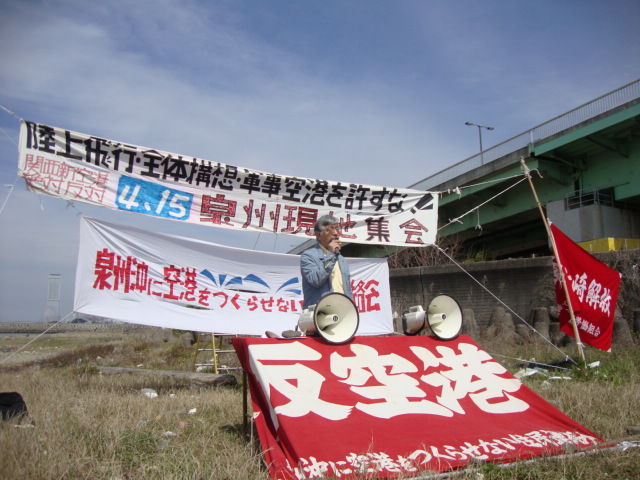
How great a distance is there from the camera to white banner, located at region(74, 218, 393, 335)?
227 inches

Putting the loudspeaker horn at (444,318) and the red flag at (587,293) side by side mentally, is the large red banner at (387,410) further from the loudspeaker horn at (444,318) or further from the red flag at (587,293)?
the red flag at (587,293)

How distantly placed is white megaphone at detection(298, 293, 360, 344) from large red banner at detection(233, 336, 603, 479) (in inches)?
3.9

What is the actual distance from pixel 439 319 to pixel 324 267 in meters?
1.18

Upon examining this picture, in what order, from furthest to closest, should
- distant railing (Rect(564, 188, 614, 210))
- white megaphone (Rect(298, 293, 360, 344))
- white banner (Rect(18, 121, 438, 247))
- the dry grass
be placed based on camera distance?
distant railing (Rect(564, 188, 614, 210))
white banner (Rect(18, 121, 438, 247))
white megaphone (Rect(298, 293, 360, 344))
the dry grass

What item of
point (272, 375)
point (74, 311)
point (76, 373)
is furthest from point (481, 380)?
point (76, 373)

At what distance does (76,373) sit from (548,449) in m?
8.01

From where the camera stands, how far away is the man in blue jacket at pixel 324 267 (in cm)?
469

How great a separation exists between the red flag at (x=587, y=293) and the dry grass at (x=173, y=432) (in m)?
0.47

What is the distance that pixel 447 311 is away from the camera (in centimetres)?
480

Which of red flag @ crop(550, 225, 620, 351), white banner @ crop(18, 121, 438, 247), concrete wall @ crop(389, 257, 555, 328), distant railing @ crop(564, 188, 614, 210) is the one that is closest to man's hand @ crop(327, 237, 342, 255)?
white banner @ crop(18, 121, 438, 247)

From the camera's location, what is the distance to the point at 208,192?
21.6ft

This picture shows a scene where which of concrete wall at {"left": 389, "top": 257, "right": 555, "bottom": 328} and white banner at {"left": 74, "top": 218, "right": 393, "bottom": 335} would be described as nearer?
white banner at {"left": 74, "top": 218, "right": 393, "bottom": 335}

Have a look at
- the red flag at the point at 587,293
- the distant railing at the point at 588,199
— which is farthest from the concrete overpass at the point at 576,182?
the red flag at the point at 587,293

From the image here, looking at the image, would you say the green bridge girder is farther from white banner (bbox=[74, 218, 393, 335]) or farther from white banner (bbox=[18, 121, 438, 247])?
white banner (bbox=[74, 218, 393, 335])
